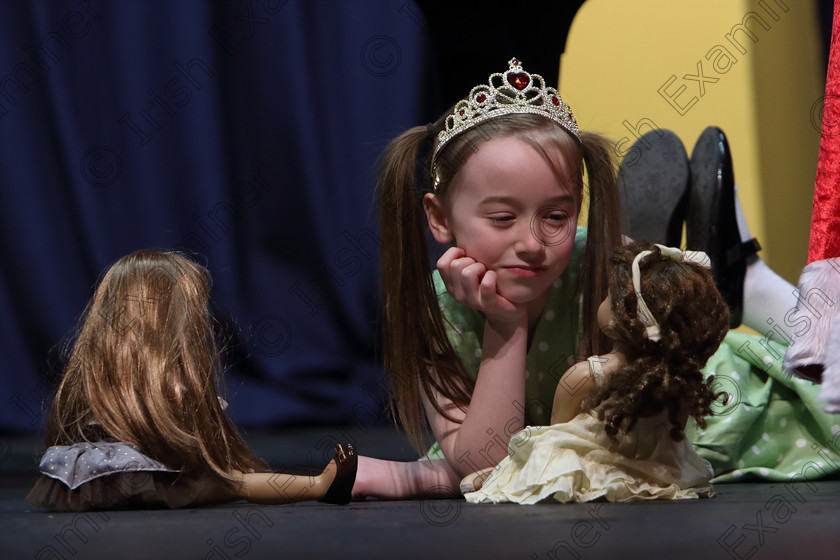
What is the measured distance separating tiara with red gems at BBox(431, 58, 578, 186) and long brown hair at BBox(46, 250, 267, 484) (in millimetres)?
362

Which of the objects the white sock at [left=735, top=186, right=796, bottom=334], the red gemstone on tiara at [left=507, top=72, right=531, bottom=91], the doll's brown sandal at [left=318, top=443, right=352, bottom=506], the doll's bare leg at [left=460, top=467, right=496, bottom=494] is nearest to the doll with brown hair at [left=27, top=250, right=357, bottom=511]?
the doll's brown sandal at [left=318, top=443, right=352, bottom=506]

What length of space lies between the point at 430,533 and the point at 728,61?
1.88 m

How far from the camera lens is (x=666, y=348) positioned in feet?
3.19

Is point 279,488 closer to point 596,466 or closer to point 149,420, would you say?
point 149,420

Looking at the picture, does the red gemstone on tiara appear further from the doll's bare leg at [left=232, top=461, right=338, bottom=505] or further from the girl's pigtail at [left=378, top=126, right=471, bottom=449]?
the doll's bare leg at [left=232, top=461, right=338, bottom=505]

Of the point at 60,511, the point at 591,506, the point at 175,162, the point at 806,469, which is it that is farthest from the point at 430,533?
the point at 175,162

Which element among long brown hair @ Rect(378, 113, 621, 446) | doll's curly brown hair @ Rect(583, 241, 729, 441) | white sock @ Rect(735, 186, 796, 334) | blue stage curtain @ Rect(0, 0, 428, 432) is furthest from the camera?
blue stage curtain @ Rect(0, 0, 428, 432)

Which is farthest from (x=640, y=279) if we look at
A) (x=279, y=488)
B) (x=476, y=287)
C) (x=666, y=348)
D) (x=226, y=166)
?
(x=226, y=166)

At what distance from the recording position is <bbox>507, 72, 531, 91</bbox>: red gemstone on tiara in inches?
47.5

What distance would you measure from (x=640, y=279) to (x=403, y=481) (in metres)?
0.40

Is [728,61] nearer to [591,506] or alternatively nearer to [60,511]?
[591,506]

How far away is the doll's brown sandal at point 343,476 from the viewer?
3.46 ft

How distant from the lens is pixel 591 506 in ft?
3.07

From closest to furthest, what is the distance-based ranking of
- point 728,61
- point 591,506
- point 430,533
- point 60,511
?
point 430,533, point 591,506, point 60,511, point 728,61
